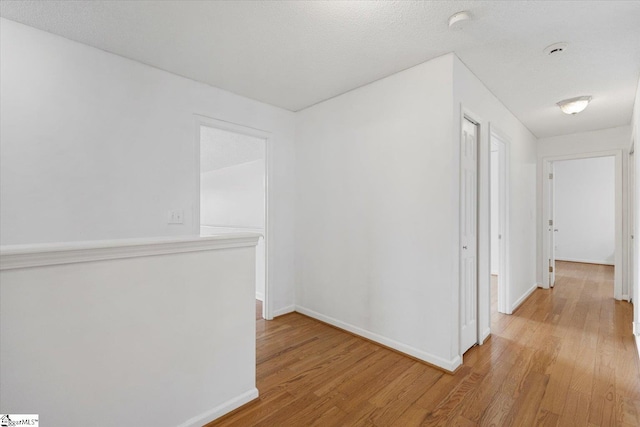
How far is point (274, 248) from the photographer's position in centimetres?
353

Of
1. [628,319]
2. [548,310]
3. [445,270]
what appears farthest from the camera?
[548,310]

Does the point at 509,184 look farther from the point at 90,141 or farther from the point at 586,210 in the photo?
the point at 586,210

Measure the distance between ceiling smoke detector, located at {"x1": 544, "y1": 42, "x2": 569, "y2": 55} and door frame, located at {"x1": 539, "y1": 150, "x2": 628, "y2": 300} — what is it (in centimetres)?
315

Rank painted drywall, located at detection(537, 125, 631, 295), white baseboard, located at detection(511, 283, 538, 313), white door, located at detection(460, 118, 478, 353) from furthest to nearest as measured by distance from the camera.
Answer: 1. painted drywall, located at detection(537, 125, 631, 295)
2. white baseboard, located at detection(511, 283, 538, 313)
3. white door, located at detection(460, 118, 478, 353)

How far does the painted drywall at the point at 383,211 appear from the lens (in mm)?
2381

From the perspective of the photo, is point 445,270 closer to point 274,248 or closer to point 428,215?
point 428,215

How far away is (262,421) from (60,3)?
278 cm

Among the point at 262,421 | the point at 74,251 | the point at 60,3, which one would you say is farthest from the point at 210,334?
the point at 60,3

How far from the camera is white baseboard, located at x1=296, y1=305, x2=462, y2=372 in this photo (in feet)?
7.66

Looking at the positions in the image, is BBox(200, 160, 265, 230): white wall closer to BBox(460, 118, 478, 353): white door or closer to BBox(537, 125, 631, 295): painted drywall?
BBox(460, 118, 478, 353): white door

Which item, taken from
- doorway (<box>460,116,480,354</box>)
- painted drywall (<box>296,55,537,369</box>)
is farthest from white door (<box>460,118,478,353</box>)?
painted drywall (<box>296,55,537,369</box>)

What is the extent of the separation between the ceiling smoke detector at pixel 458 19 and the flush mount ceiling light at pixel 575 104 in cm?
216

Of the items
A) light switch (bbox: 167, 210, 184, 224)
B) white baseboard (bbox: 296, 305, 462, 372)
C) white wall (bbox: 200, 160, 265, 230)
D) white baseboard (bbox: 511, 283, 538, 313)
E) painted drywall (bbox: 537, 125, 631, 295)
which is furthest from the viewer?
white wall (bbox: 200, 160, 265, 230)

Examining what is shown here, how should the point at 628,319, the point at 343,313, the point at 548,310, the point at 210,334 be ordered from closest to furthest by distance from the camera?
1. the point at 210,334
2. the point at 343,313
3. the point at 628,319
4. the point at 548,310
